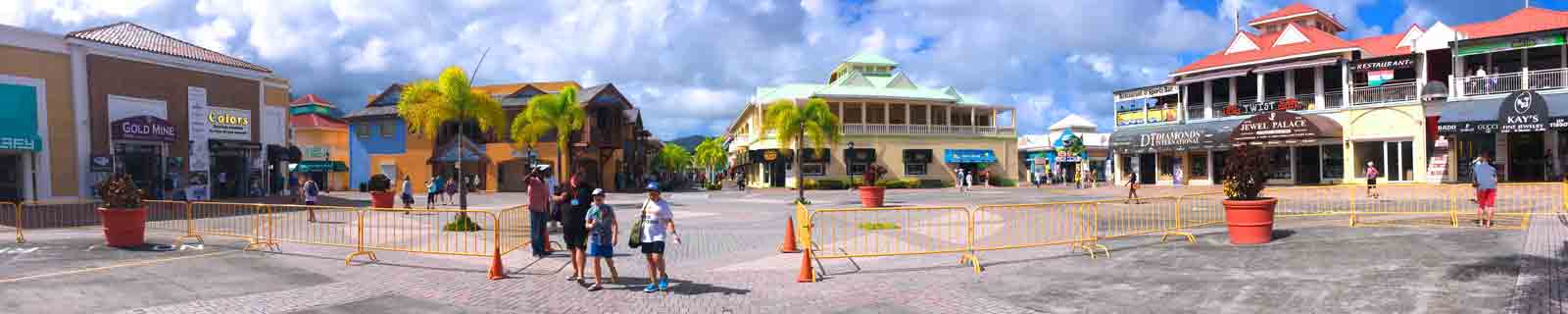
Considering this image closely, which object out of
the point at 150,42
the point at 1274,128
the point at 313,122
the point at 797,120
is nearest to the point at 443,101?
the point at 797,120

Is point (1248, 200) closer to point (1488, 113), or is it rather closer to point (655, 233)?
point (655, 233)

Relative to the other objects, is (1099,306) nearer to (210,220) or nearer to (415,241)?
(415,241)

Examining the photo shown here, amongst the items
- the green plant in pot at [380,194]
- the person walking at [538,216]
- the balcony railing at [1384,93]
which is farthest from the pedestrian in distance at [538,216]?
the balcony railing at [1384,93]

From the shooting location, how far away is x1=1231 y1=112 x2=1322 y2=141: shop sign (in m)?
31.5

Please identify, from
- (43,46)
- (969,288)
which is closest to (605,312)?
(969,288)

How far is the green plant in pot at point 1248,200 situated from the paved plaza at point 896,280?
0.34 m

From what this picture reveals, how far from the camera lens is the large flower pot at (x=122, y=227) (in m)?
12.8

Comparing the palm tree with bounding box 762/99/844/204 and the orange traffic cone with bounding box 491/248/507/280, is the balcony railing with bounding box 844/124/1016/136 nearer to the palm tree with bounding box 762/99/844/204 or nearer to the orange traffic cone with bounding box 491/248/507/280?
the palm tree with bounding box 762/99/844/204

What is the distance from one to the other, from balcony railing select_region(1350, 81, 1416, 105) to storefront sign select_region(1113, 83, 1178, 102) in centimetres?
762

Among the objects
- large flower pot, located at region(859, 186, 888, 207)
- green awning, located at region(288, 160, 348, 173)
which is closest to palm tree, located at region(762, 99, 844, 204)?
large flower pot, located at region(859, 186, 888, 207)

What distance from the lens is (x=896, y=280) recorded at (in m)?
9.25

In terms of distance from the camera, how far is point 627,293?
28.1ft

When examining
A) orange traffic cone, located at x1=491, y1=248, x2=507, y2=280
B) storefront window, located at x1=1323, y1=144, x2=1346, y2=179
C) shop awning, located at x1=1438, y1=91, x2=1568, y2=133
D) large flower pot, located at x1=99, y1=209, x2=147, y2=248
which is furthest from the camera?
storefront window, located at x1=1323, y1=144, x2=1346, y2=179

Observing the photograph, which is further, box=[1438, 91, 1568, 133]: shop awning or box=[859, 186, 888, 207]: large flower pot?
box=[1438, 91, 1568, 133]: shop awning
